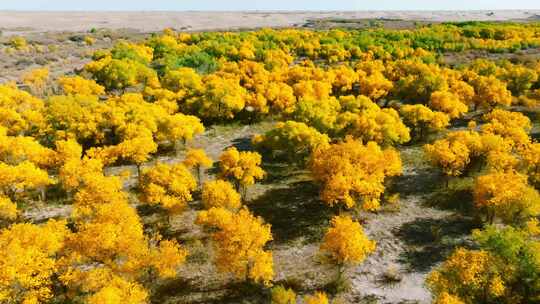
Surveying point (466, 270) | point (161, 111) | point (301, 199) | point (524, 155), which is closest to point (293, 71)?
point (161, 111)

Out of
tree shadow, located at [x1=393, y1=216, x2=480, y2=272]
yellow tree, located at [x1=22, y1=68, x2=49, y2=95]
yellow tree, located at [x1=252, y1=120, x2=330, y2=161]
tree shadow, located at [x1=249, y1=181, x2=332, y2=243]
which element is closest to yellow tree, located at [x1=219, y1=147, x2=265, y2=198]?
tree shadow, located at [x1=249, y1=181, x2=332, y2=243]

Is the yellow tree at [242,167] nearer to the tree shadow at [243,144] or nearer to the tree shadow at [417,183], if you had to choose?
the tree shadow at [417,183]

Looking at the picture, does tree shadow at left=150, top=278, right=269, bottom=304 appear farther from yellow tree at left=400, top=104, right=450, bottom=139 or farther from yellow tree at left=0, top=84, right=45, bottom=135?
yellow tree at left=400, top=104, right=450, bottom=139

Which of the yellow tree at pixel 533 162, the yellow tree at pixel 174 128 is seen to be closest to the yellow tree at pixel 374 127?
the yellow tree at pixel 533 162

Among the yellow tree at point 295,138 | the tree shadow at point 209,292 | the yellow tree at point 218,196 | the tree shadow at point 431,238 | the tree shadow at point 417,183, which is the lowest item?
the tree shadow at point 209,292

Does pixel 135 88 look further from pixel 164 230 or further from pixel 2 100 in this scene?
pixel 164 230

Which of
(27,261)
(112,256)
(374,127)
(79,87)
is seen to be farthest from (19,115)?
(374,127)
